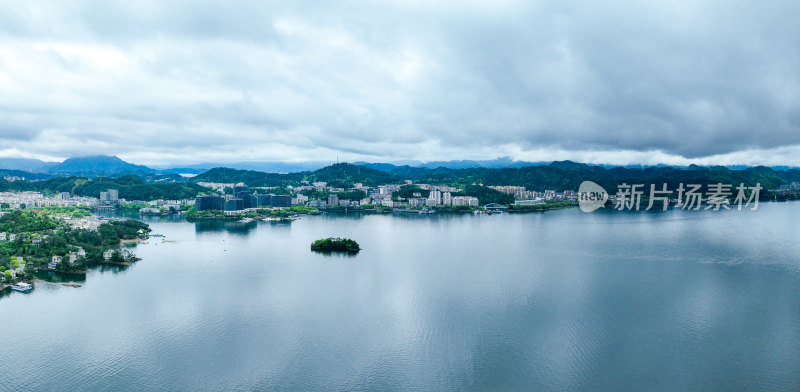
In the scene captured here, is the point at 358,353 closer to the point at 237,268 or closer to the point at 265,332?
the point at 265,332

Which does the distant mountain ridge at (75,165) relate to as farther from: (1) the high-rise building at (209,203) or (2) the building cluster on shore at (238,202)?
(1) the high-rise building at (209,203)

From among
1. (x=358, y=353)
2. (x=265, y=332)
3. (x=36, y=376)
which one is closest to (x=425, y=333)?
(x=358, y=353)

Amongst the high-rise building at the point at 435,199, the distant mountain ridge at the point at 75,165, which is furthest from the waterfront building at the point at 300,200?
the distant mountain ridge at the point at 75,165

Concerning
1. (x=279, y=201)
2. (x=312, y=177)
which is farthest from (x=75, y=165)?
→ (x=279, y=201)

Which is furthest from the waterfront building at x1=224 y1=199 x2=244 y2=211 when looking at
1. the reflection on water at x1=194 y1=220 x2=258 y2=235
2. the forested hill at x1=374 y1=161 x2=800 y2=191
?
the forested hill at x1=374 y1=161 x2=800 y2=191

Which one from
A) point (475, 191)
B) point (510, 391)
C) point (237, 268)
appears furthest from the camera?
point (475, 191)

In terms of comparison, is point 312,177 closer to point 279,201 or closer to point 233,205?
point 279,201
